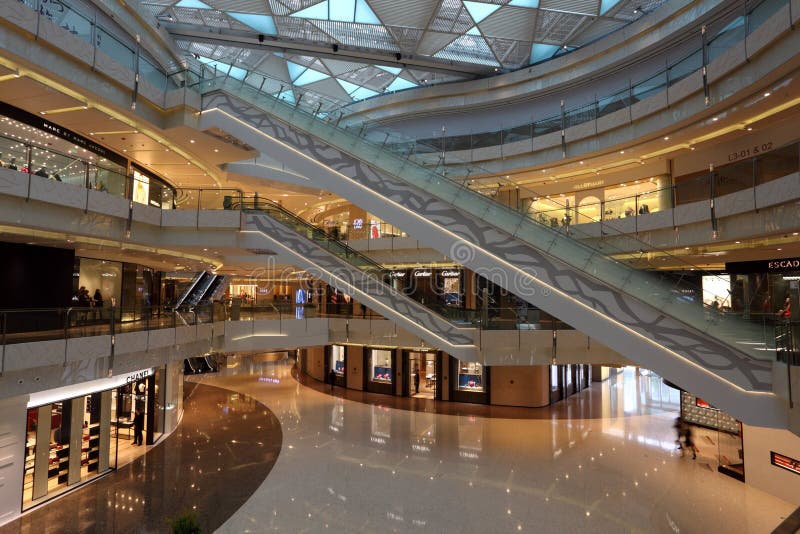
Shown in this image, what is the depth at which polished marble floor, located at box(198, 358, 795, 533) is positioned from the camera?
9.45 m

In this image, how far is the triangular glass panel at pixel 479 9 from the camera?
1761cm

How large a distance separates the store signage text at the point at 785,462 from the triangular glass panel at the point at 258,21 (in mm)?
21670

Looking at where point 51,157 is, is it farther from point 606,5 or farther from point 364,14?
point 606,5

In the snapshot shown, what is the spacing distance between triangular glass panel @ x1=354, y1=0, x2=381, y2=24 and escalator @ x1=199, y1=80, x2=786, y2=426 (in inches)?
242

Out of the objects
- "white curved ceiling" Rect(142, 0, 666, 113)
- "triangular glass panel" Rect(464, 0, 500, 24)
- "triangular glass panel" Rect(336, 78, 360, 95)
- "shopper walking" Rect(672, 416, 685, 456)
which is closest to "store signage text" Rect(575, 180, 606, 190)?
"white curved ceiling" Rect(142, 0, 666, 113)

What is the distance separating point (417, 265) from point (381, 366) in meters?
5.28

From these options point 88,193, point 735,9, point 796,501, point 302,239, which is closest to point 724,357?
point 796,501

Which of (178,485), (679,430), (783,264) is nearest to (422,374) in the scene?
(679,430)

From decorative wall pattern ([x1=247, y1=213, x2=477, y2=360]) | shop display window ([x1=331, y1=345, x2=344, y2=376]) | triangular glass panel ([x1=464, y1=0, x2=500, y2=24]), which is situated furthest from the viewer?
shop display window ([x1=331, y1=345, x2=344, y2=376])

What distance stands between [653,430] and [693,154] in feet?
31.0

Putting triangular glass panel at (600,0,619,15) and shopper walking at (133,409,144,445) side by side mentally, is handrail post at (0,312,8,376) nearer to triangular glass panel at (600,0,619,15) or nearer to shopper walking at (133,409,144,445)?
shopper walking at (133,409,144,445)

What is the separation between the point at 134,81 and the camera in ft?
41.5

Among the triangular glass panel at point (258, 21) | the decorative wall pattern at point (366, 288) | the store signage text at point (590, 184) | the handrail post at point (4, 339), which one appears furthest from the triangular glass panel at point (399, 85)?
the handrail post at point (4, 339)

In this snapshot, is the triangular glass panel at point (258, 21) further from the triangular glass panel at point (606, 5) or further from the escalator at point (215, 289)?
the escalator at point (215, 289)
